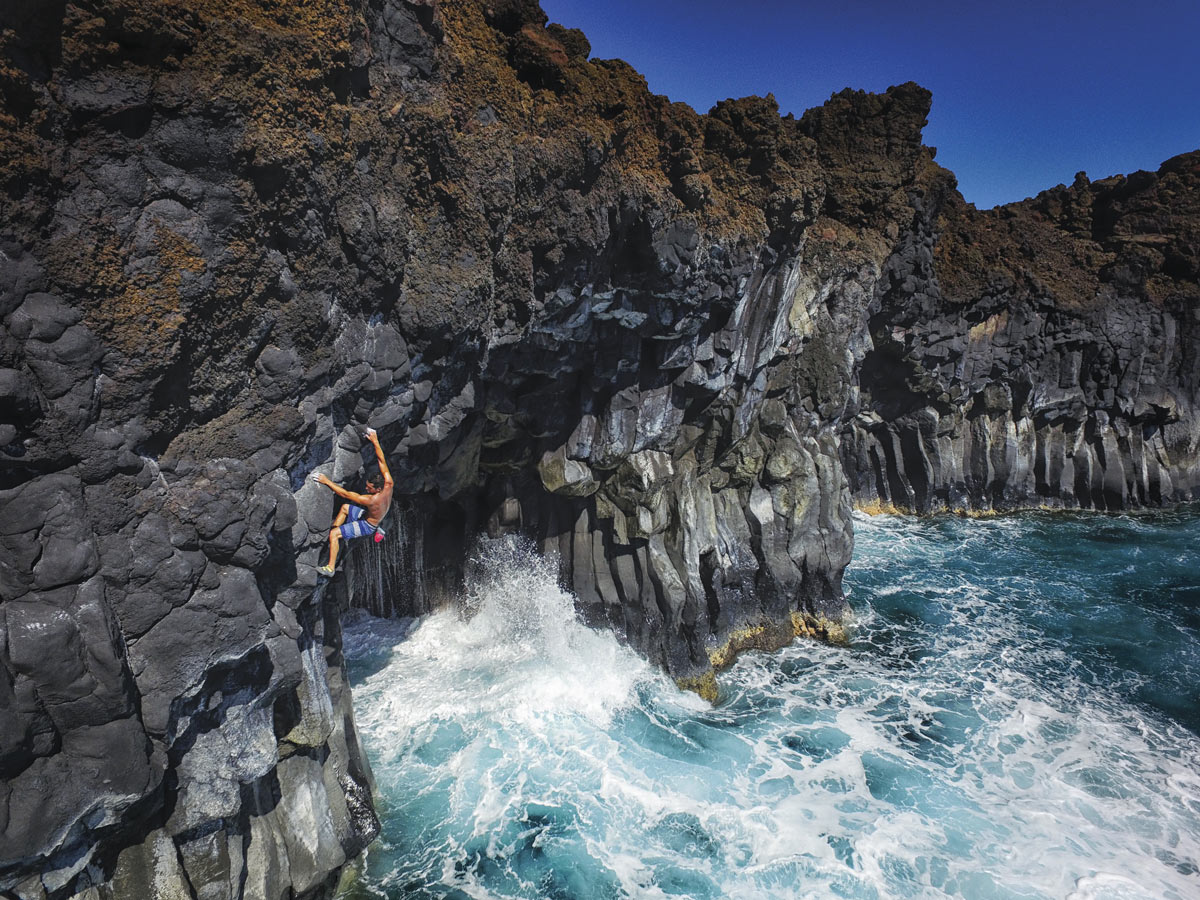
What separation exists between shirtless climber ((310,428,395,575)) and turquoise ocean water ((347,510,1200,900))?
6.44 meters

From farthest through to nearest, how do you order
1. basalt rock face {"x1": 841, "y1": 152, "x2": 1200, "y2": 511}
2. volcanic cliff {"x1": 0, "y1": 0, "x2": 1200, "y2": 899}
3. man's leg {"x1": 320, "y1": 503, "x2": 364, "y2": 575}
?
basalt rock face {"x1": 841, "y1": 152, "x2": 1200, "y2": 511}
man's leg {"x1": 320, "y1": 503, "x2": 364, "y2": 575}
volcanic cliff {"x1": 0, "y1": 0, "x2": 1200, "y2": 899}

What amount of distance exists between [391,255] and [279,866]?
33.0 feet

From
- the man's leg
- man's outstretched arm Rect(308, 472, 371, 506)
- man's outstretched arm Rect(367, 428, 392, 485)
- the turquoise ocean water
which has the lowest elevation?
the turquoise ocean water

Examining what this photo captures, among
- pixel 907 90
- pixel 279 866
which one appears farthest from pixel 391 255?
pixel 907 90

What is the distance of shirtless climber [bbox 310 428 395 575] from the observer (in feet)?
35.1

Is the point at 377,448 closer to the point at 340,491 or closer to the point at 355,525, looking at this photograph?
the point at 340,491

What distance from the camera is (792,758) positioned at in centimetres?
1559

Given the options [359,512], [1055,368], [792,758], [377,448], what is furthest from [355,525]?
[1055,368]

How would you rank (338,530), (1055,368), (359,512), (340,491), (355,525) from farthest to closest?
1. (1055,368)
2. (359,512)
3. (355,525)
4. (338,530)
5. (340,491)

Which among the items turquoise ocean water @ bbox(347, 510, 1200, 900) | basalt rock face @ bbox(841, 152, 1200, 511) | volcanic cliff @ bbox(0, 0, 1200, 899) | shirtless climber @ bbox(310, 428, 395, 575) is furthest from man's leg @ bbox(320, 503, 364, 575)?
basalt rock face @ bbox(841, 152, 1200, 511)

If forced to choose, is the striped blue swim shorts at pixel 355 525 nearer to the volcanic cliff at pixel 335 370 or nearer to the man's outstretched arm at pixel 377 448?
the volcanic cliff at pixel 335 370

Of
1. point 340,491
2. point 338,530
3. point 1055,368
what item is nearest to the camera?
point 340,491

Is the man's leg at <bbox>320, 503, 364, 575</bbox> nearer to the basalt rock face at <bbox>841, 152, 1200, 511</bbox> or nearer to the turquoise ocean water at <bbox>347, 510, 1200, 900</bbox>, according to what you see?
the turquoise ocean water at <bbox>347, 510, 1200, 900</bbox>

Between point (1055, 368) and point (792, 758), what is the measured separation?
30584 millimetres
